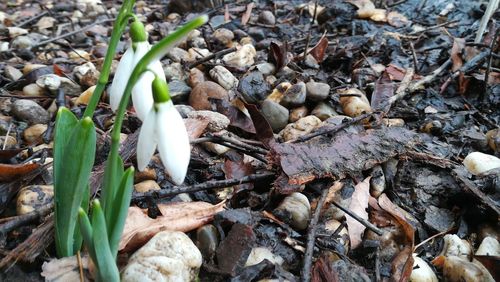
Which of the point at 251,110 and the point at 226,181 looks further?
the point at 251,110

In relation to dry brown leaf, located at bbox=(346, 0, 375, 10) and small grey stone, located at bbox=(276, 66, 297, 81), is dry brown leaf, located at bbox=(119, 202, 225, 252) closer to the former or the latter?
small grey stone, located at bbox=(276, 66, 297, 81)

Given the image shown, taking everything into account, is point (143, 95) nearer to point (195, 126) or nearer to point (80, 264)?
point (80, 264)

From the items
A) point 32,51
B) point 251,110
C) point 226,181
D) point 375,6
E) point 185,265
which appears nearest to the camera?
point 185,265

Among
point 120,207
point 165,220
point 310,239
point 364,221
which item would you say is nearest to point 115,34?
point 120,207

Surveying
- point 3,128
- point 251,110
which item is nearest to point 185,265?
point 251,110

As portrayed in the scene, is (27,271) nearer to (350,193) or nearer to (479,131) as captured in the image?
(350,193)

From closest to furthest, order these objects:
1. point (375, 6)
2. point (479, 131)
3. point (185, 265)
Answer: point (185, 265), point (479, 131), point (375, 6)

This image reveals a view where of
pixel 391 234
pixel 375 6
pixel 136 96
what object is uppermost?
pixel 136 96

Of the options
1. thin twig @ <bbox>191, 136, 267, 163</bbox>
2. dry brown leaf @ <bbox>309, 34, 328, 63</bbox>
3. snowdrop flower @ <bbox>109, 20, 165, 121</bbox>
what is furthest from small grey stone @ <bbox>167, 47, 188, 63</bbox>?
snowdrop flower @ <bbox>109, 20, 165, 121</bbox>
